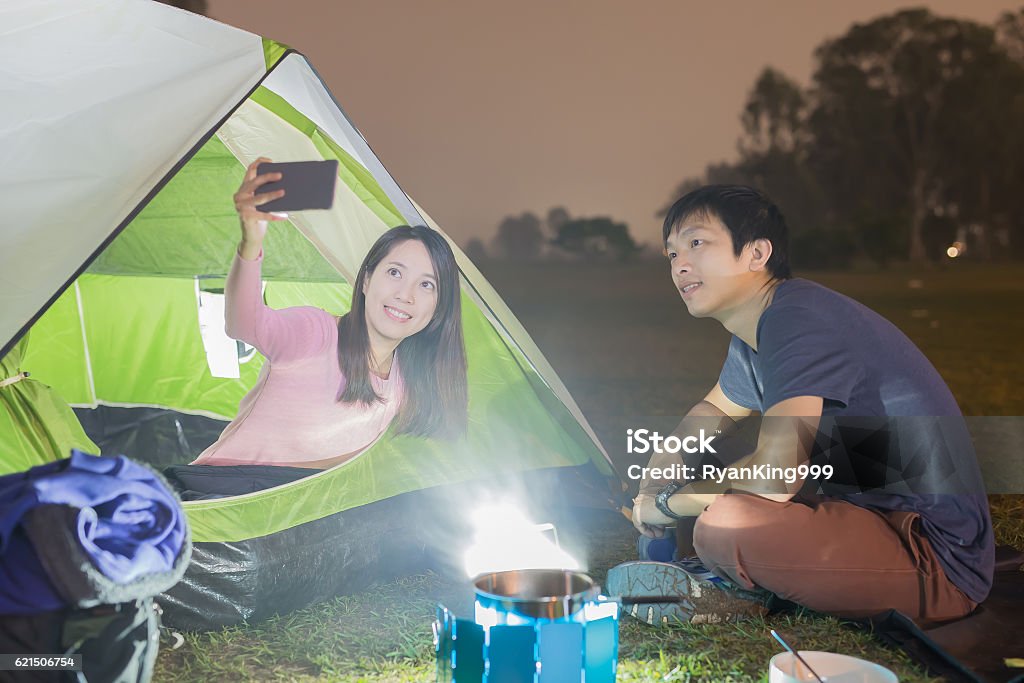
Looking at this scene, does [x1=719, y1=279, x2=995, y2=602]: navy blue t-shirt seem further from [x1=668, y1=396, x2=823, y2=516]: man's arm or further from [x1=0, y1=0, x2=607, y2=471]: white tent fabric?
[x1=0, y1=0, x2=607, y2=471]: white tent fabric

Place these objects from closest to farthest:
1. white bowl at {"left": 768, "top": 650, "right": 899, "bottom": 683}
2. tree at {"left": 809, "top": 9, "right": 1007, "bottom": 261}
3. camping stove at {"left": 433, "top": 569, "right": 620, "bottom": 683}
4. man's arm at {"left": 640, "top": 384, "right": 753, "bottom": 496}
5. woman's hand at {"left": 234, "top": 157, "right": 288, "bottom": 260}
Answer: camping stove at {"left": 433, "top": 569, "right": 620, "bottom": 683} → white bowl at {"left": 768, "top": 650, "right": 899, "bottom": 683} → woman's hand at {"left": 234, "top": 157, "right": 288, "bottom": 260} → man's arm at {"left": 640, "top": 384, "right": 753, "bottom": 496} → tree at {"left": 809, "top": 9, "right": 1007, "bottom": 261}

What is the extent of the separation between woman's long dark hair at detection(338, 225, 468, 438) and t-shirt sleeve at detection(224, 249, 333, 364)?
6 cm

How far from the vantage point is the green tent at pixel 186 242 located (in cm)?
158

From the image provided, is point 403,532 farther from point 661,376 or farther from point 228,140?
point 661,376

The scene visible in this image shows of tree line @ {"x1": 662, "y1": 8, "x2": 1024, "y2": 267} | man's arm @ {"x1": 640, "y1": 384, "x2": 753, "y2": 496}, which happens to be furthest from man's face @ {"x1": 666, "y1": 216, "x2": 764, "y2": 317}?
tree line @ {"x1": 662, "y1": 8, "x2": 1024, "y2": 267}

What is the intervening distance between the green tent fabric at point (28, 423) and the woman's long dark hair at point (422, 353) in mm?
572

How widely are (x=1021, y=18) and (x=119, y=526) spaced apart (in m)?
18.3

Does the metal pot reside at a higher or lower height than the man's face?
lower

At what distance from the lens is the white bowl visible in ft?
4.36

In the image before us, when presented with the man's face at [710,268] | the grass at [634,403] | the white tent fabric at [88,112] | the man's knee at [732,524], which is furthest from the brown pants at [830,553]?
the white tent fabric at [88,112]

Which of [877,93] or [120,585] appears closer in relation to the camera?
[120,585]

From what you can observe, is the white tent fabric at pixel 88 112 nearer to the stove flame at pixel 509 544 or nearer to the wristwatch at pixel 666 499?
the stove flame at pixel 509 544

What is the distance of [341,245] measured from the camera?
218cm

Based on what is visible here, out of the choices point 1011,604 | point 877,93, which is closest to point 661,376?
point 1011,604
